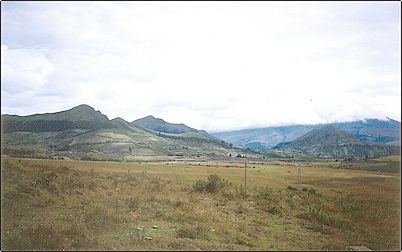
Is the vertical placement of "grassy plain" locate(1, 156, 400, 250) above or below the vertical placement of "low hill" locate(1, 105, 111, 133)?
below

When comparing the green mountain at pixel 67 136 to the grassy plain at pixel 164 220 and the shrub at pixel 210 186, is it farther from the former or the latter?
the shrub at pixel 210 186

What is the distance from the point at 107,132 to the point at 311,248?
92481 millimetres

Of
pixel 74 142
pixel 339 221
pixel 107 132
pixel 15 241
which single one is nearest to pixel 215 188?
pixel 339 221

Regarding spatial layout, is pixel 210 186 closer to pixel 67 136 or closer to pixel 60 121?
pixel 67 136

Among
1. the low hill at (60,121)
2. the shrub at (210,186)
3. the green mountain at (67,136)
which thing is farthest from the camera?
the low hill at (60,121)

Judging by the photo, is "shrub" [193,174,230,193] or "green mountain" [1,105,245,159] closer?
"shrub" [193,174,230,193]

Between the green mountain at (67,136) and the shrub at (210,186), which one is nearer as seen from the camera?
the shrub at (210,186)

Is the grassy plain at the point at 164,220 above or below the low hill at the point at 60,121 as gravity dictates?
below

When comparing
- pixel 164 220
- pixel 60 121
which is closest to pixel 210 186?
pixel 164 220

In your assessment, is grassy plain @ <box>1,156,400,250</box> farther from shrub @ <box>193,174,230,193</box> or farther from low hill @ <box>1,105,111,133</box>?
low hill @ <box>1,105,111,133</box>

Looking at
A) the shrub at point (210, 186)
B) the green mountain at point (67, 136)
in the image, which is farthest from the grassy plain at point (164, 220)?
the green mountain at point (67, 136)

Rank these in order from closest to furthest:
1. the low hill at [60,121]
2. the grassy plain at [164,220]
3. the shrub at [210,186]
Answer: the grassy plain at [164,220]
the shrub at [210,186]
the low hill at [60,121]

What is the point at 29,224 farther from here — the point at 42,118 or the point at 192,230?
the point at 42,118

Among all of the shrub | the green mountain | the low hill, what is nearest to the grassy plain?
the shrub
